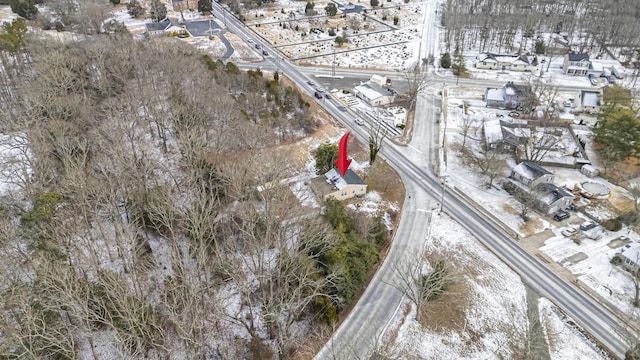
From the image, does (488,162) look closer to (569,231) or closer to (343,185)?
(569,231)

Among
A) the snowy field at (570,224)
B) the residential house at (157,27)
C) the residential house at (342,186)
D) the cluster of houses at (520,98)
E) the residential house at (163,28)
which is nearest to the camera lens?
the snowy field at (570,224)

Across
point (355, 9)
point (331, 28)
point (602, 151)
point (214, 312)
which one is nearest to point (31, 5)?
point (331, 28)

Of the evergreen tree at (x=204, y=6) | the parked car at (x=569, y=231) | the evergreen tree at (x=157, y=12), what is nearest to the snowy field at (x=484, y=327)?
the parked car at (x=569, y=231)

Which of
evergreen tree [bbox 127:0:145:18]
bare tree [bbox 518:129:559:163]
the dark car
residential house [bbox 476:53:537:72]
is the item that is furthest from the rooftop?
evergreen tree [bbox 127:0:145:18]

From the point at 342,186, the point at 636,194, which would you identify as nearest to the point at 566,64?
the point at 636,194

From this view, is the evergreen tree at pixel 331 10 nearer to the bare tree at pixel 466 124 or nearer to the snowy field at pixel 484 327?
the bare tree at pixel 466 124
